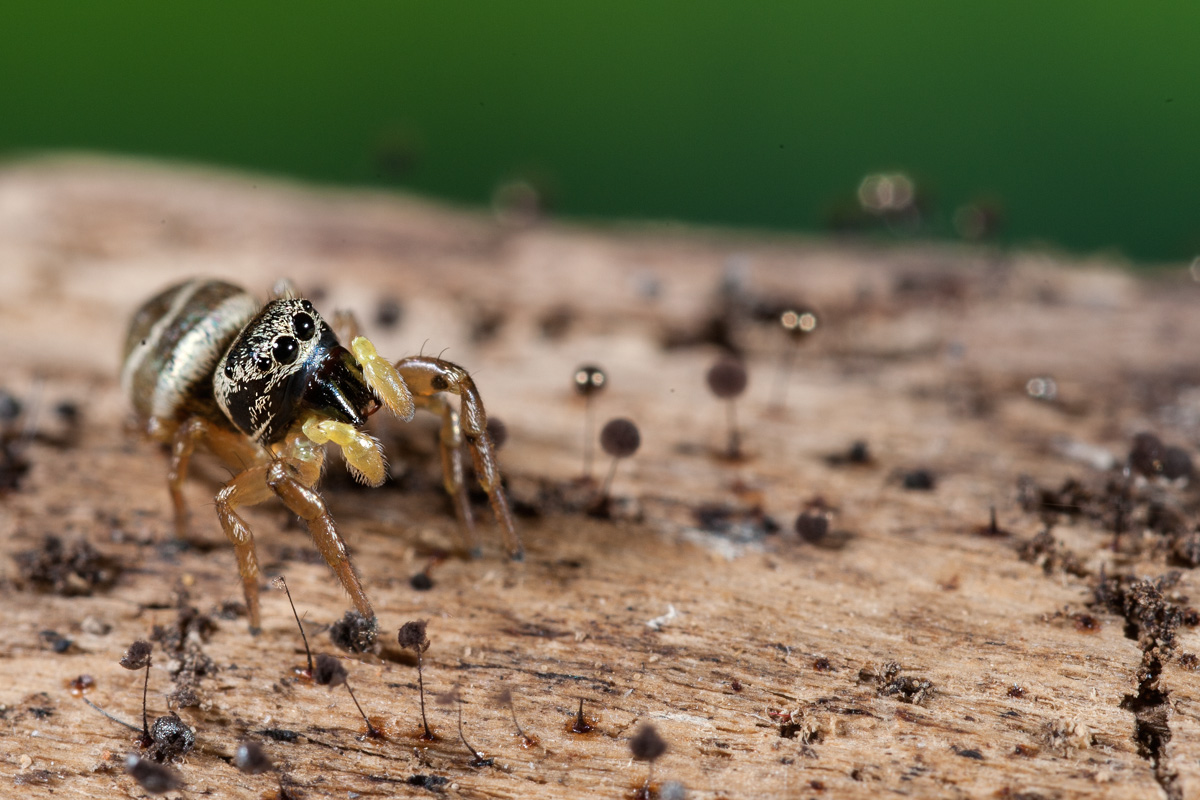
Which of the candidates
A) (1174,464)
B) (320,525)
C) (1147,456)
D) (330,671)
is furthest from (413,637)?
(1174,464)

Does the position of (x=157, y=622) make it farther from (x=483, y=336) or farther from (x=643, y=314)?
(x=643, y=314)

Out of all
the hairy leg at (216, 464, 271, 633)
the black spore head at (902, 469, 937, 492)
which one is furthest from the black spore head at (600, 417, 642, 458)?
the hairy leg at (216, 464, 271, 633)

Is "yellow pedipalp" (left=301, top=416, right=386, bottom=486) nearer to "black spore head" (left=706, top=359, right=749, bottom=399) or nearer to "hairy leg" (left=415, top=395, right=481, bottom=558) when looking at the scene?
"hairy leg" (left=415, top=395, right=481, bottom=558)

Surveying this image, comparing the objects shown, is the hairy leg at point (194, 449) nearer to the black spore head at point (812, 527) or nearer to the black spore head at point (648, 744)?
the black spore head at point (648, 744)

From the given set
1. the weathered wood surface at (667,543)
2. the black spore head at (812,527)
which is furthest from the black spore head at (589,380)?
the black spore head at (812,527)

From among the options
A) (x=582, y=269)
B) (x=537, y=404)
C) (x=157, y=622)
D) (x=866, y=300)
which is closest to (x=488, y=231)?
(x=582, y=269)

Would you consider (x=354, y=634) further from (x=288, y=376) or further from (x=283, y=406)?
(x=288, y=376)
